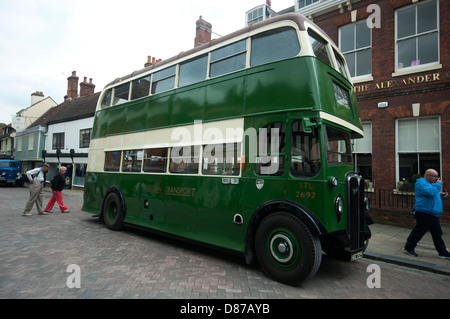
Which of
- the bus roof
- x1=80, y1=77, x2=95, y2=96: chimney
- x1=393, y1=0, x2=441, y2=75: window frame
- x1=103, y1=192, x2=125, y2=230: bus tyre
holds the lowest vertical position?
x1=103, y1=192, x2=125, y2=230: bus tyre

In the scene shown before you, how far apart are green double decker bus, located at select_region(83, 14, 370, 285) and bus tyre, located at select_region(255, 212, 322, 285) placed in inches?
0.6

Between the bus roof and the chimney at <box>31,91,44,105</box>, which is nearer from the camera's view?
the bus roof

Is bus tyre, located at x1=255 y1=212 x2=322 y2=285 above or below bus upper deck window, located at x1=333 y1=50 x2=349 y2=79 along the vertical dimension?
below

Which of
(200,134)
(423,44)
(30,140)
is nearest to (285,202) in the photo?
(200,134)

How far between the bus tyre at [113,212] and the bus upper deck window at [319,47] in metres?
6.18

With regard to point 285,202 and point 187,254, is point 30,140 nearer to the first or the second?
point 187,254

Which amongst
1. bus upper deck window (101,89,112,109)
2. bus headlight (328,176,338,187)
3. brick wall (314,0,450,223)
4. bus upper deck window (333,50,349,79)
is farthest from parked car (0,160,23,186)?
Result: bus headlight (328,176,338,187)

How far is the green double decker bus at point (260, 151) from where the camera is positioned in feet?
13.8

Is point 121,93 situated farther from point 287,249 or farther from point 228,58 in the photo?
point 287,249

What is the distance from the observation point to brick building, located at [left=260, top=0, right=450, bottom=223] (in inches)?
340

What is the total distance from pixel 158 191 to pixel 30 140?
2964cm

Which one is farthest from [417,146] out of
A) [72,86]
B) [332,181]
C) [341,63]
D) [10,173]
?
[72,86]

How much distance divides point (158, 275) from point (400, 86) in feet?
31.4

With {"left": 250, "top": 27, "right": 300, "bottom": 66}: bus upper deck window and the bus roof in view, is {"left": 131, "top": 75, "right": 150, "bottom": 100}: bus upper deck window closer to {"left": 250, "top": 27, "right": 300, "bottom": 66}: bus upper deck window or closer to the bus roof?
the bus roof
